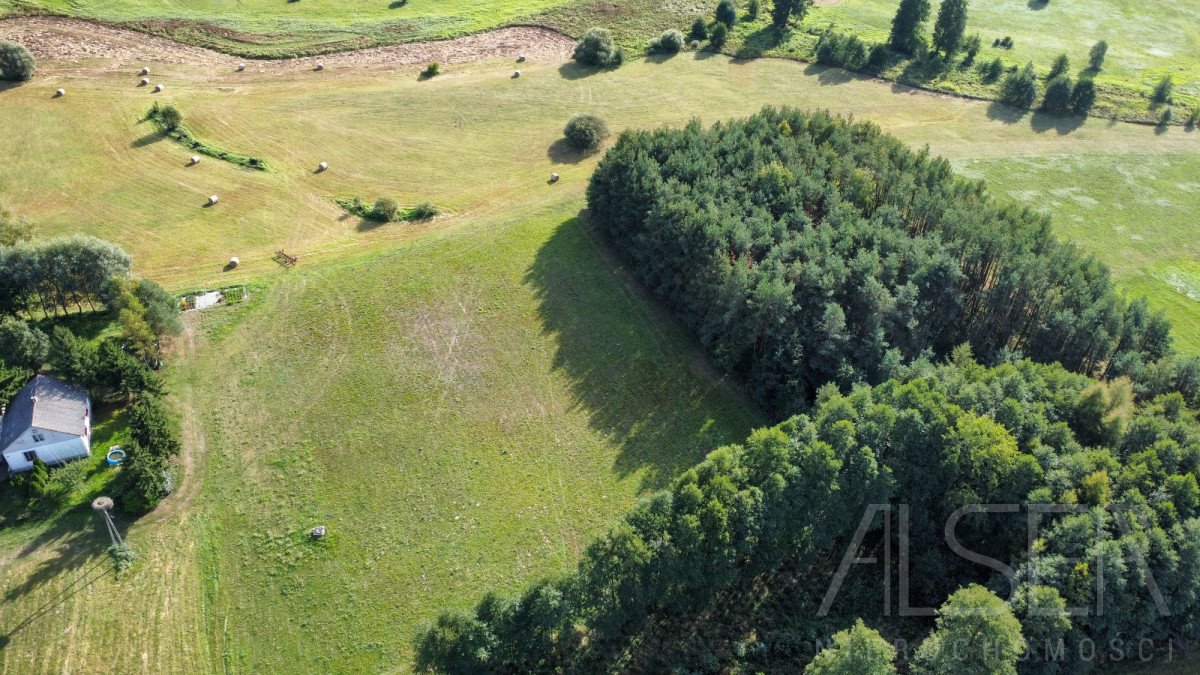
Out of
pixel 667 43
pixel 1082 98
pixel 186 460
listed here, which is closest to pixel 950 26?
pixel 1082 98

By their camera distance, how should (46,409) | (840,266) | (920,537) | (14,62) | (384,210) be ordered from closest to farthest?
(920,537)
(46,409)
(840,266)
(384,210)
(14,62)

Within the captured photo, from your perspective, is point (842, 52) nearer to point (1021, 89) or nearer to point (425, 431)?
point (1021, 89)

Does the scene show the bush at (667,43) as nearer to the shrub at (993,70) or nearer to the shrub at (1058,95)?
the shrub at (993,70)

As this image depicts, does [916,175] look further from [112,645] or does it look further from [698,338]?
[112,645]

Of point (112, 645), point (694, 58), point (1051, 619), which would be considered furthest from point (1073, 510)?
point (694, 58)

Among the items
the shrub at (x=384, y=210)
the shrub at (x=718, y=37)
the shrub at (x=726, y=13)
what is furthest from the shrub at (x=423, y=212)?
the shrub at (x=726, y=13)

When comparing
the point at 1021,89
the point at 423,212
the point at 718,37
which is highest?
the point at 718,37

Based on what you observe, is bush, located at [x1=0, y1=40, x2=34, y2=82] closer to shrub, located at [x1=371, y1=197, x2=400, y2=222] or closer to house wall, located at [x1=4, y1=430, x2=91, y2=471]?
shrub, located at [x1=371, y1=197, x2=400, y2=222]
